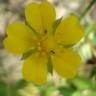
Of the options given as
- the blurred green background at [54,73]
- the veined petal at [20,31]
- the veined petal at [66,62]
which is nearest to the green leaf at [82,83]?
the blurred green background at [54,73]

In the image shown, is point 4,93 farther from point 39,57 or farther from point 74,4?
point 74,4

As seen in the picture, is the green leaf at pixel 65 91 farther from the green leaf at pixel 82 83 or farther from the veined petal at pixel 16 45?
the veined petal at pixel 16 45

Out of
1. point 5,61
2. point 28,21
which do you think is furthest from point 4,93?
point 5,61

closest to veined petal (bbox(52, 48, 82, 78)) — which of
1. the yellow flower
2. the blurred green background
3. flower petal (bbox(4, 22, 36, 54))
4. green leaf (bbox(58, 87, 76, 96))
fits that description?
the yellow flower

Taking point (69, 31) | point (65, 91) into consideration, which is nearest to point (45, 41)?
point (69, 31)

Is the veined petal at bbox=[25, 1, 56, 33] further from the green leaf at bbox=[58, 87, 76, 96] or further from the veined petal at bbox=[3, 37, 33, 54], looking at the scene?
the green leaf at bbox=[58, 87, 76, 96]

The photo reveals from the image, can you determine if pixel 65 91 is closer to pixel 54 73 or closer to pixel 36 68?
pixel 36 68
